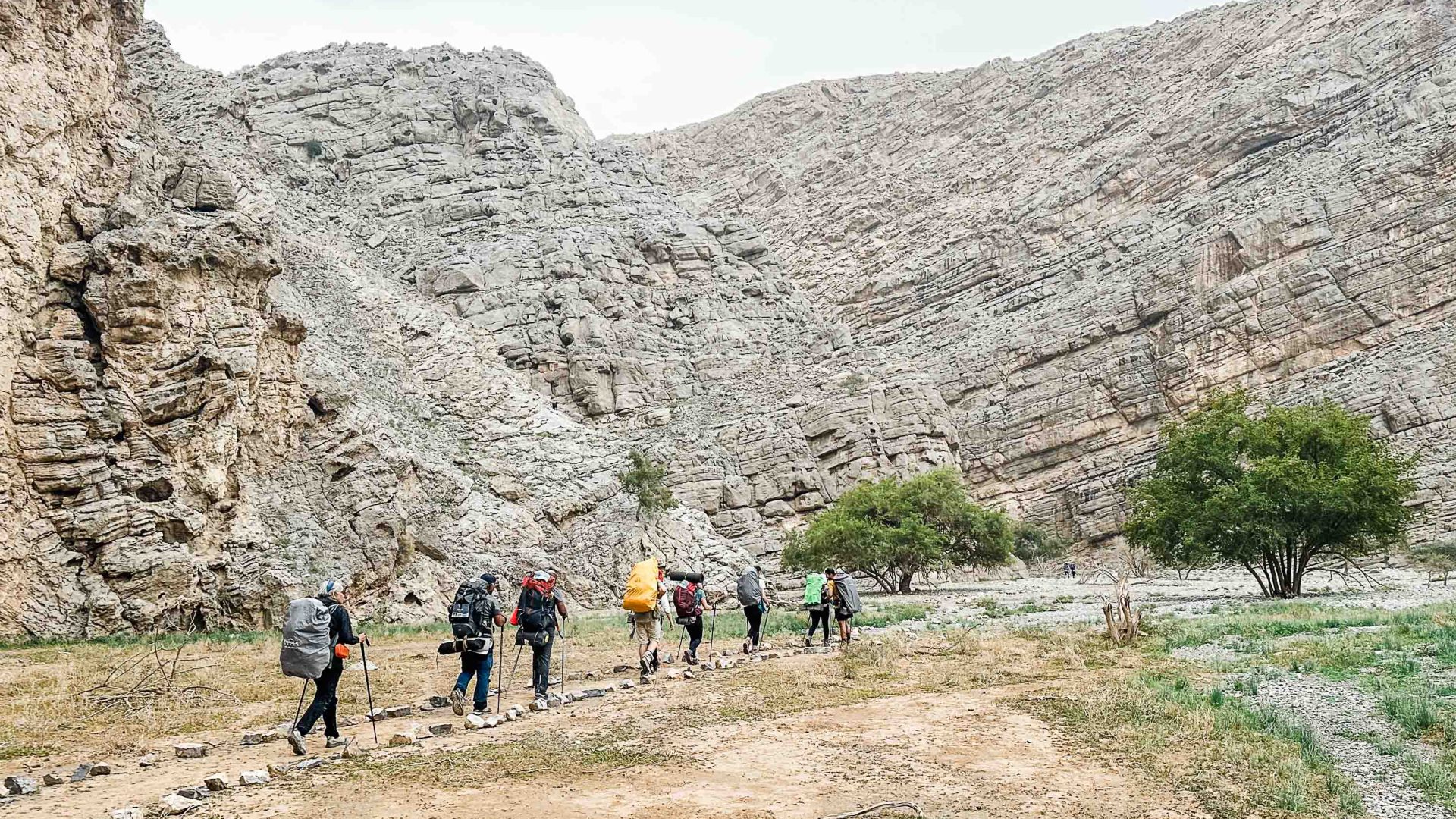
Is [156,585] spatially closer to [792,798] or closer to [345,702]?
[345,702]

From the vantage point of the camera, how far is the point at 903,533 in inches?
1773

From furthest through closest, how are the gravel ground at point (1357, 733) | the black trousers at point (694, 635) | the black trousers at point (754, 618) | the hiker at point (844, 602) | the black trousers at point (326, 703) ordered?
the hiker at point (844, 602), the black trousers at point (754, 618), the black trousers at point (694, 635), the black trousers at point (326, 703), the gravel ground at point (1357, 733)

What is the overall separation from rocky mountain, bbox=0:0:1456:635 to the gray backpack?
853 inches

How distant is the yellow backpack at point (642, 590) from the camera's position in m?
15.5

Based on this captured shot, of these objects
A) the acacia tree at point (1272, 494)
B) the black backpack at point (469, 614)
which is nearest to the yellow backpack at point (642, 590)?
the black backpack at point (469, 614)

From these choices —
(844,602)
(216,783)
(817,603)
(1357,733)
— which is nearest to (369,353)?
(817,603)

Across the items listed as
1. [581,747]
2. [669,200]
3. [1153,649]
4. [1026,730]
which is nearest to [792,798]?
[581,747]

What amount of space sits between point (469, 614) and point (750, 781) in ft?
15.7

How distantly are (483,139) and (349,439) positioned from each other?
42.4m

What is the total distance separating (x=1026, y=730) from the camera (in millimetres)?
10859

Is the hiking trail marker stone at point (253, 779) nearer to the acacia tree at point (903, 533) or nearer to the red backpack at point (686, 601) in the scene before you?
the red backpack at point (686, 601)

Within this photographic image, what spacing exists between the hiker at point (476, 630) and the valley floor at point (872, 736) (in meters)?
0.46

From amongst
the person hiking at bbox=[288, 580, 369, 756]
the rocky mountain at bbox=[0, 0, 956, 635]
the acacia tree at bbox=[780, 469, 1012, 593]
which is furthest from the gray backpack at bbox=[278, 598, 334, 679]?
the acacia tree at bbox=[780, 469, 1012, 593]

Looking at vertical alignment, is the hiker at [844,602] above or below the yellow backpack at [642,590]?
below
